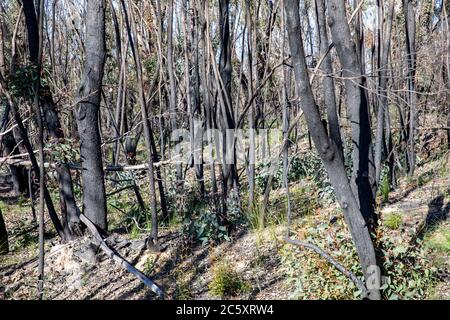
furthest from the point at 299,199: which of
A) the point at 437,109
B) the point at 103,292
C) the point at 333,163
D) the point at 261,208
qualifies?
the point at 333,163

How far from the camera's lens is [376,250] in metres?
3.99

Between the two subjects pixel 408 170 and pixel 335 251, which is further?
pixel 408 170

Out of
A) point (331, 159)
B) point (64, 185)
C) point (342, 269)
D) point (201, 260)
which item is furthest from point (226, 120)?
point (342, 269)

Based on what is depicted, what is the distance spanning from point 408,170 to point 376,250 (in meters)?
4.89

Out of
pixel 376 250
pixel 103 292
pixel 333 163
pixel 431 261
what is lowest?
pixel 103 292

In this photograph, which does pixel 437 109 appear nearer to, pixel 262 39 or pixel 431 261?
pixel 262 39

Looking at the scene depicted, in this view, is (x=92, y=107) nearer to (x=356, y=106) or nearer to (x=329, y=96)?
Answer: (x=329, y=96)

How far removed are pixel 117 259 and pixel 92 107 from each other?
198cm

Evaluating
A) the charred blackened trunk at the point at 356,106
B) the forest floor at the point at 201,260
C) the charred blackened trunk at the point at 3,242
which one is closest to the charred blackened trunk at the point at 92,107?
the forest floor at the point at 201,260

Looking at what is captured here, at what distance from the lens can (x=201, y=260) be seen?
229 inches

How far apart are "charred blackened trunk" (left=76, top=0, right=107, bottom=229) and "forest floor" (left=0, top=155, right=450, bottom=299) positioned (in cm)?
61

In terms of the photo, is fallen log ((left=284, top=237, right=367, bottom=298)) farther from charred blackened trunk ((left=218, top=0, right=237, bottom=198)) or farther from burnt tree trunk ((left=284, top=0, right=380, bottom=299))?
charred blackened trunk ((left=218, top=0, right=237, bottom=198))

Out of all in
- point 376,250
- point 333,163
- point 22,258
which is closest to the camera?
point 333,163

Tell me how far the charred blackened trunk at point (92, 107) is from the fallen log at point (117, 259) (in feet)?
0.55
